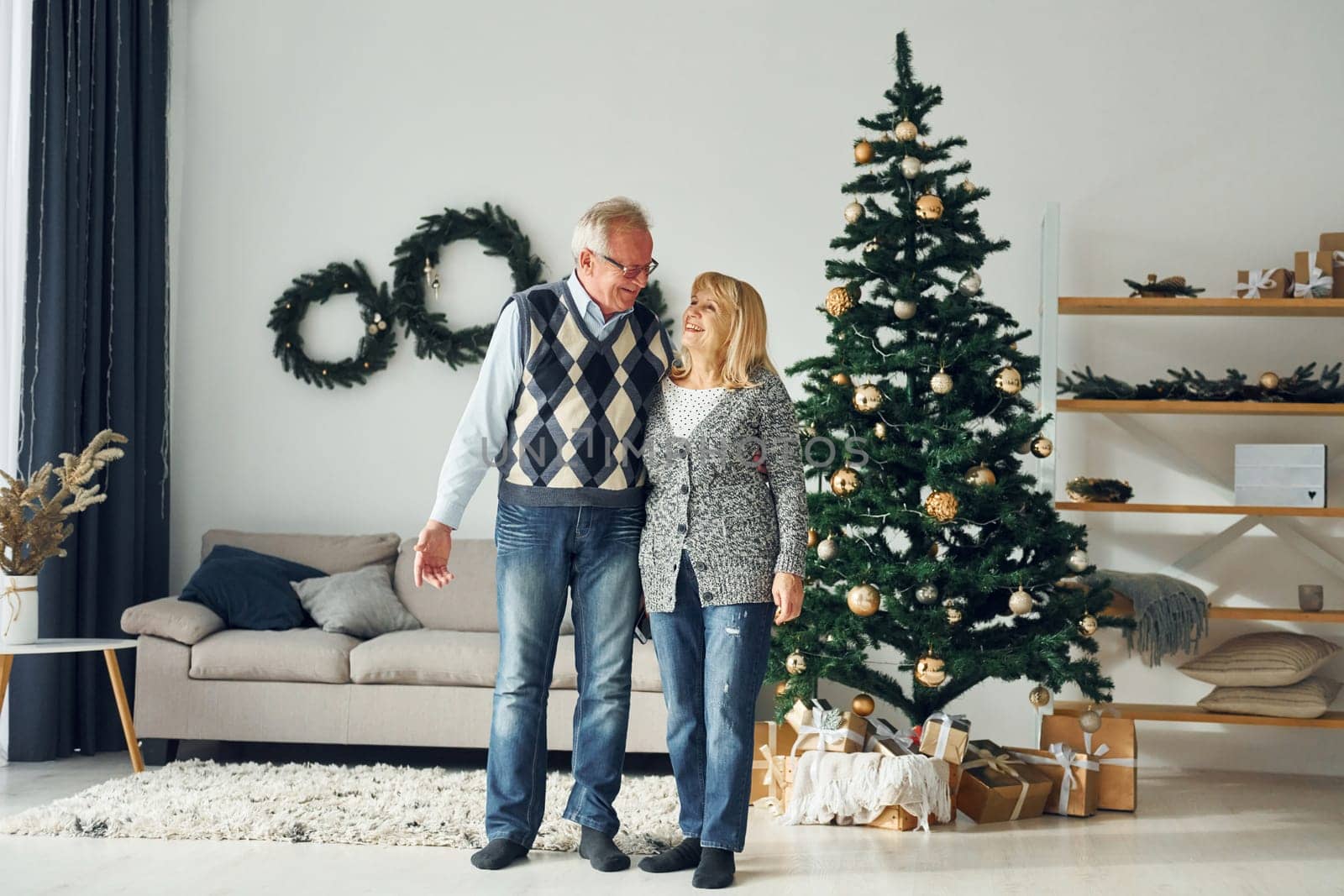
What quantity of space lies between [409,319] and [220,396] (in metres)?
0.80

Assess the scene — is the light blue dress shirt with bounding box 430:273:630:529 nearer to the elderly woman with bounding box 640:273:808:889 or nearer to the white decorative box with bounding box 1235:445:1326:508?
the elderly woman with bounding box 640:273:808:889

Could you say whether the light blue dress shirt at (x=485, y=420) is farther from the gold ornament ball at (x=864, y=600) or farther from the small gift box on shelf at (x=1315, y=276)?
the small gift box on shelf at (x=1315, y=276)

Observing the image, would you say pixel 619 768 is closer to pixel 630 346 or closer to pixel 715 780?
pixel 715 780

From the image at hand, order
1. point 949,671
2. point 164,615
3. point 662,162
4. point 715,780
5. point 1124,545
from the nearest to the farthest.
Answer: point 715,780
point 949,671
point 164,615
point 1124,545
point 662,162

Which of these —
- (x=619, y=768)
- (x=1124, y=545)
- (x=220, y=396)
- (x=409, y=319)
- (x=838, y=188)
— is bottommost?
(x=619, y=768)

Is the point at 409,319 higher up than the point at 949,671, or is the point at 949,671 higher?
the point at 409,319

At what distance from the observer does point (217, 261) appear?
189 inches

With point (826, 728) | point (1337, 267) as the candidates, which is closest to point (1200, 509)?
point (1337, 267)

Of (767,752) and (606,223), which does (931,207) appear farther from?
(767,752)

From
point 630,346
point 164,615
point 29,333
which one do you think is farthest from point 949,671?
point 29,333

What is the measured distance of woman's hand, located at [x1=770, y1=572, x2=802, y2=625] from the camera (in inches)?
97.1

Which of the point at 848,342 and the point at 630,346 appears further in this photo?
the point at 848,342

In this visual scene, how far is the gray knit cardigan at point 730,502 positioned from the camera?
250 centimetres

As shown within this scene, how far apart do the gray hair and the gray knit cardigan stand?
1.28ft
